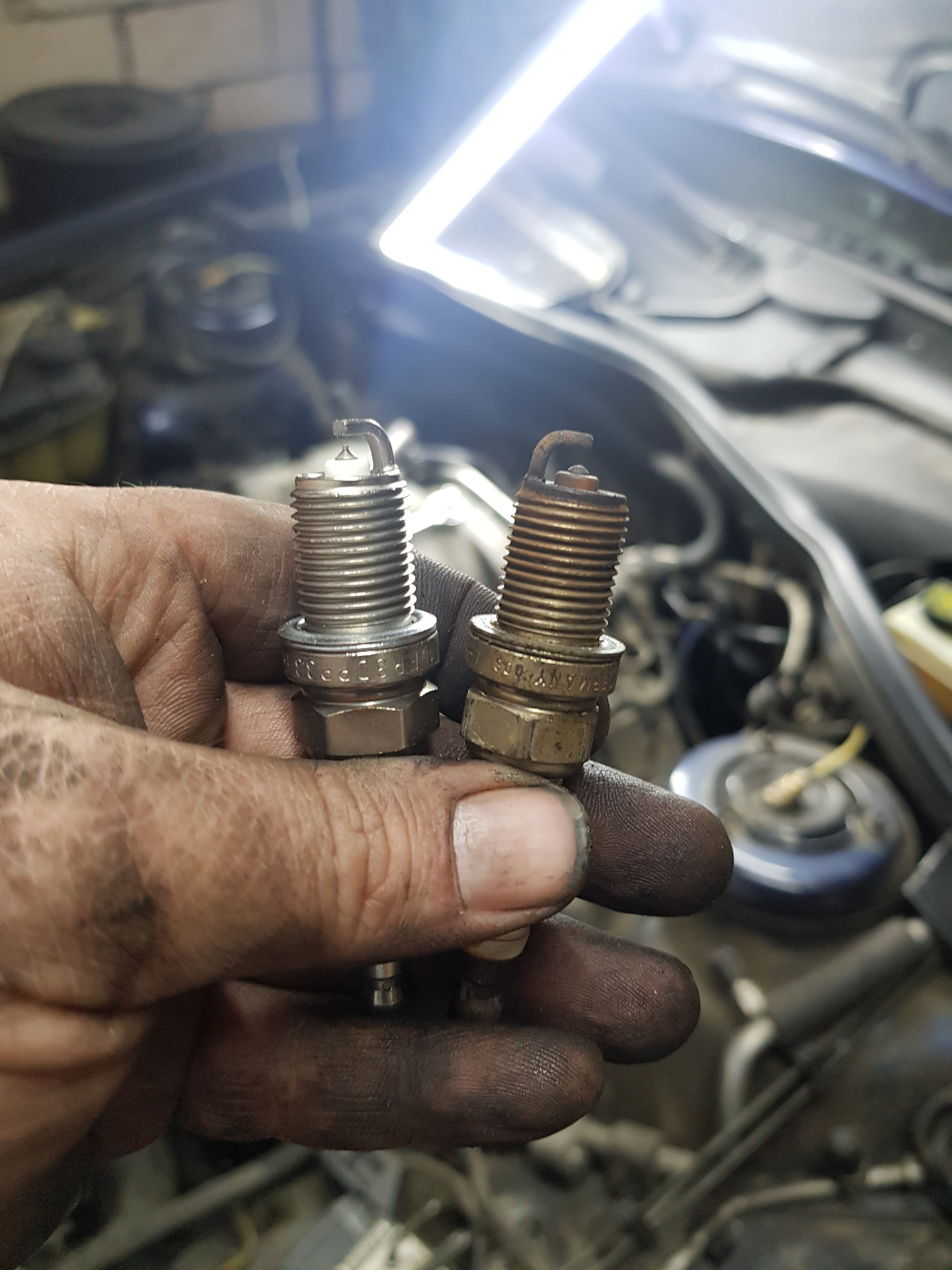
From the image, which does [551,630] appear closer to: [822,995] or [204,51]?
[822,995]

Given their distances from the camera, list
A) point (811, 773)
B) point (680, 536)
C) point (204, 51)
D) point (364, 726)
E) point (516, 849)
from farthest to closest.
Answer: point (204, 51), point (680, 536), point (811, 773), point (364, 726), point (516, 849)

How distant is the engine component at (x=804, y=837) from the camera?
1185mm

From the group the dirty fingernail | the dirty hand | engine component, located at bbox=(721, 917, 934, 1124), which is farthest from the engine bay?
the dirty fingernail

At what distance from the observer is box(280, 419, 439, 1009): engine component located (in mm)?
786

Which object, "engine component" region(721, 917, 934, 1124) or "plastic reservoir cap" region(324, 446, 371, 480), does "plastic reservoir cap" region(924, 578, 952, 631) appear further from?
"plastic reservoir cap" region(324, 446, 371, 480)

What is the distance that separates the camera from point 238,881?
63cm

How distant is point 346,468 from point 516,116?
1.99 metres

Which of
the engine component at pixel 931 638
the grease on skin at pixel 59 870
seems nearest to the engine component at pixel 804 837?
the engine component at pixel 931 638

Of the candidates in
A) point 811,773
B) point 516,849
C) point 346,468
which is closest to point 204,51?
point 346,468

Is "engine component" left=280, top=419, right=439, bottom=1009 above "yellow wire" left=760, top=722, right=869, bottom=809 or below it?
above

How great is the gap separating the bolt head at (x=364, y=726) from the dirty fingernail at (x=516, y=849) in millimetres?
118

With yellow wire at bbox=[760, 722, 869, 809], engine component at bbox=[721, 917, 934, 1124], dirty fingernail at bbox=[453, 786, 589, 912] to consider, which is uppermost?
dirty fingernail at bbox=[453, 786, 589, 912]

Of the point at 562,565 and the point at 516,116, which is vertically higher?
the point at 516,116

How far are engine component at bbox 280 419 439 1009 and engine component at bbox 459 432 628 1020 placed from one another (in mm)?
67
